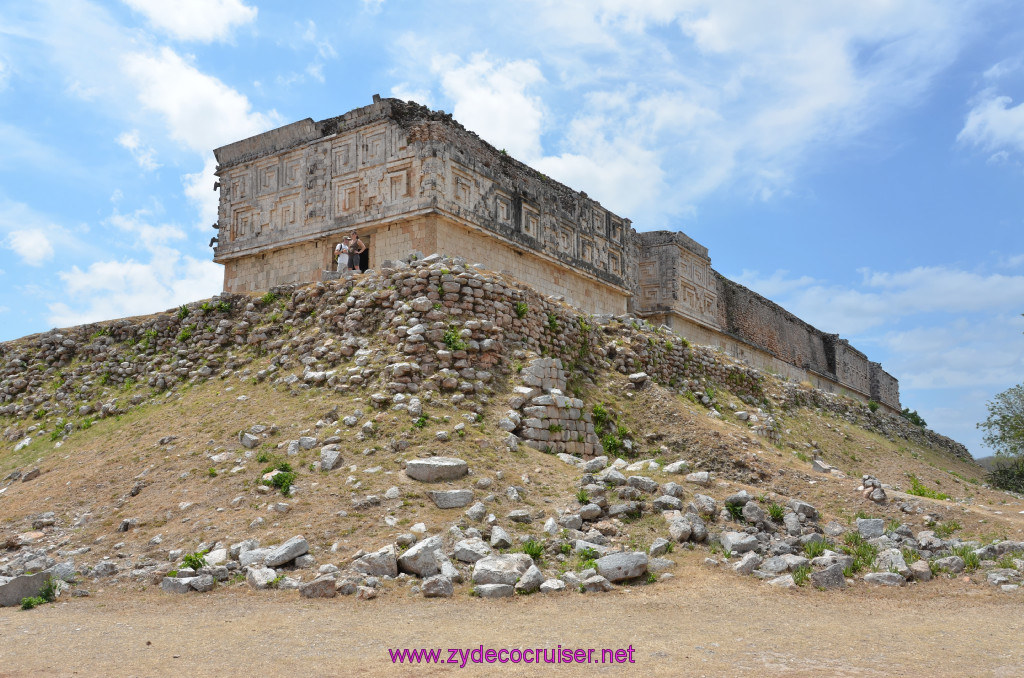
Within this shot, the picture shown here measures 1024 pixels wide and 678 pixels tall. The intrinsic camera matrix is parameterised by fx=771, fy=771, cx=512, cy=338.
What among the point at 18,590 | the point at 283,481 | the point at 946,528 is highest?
the point at 283,481

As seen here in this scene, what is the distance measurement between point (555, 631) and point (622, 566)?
146 cm

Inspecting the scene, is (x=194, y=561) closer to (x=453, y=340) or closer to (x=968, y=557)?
(x=453, y=340)

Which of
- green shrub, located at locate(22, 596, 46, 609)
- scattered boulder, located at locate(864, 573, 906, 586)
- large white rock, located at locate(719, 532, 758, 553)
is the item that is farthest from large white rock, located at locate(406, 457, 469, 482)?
scattered boulder, located at locate(864, 573, 906, 586)

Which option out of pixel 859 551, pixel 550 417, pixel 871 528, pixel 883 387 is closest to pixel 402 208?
pixel 550 417

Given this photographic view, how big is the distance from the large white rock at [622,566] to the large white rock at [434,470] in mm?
2076

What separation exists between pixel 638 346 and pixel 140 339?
9060mm

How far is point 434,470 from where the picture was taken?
8.22 m

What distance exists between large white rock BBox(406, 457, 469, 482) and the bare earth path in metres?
1.95

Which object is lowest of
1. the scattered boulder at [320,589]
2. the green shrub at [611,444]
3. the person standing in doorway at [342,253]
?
the scattered boulder at [320,589]

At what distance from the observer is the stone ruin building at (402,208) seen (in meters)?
15.7

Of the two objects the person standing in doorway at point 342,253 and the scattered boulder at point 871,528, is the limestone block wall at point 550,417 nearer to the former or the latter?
the scattered boulder at point 871,528

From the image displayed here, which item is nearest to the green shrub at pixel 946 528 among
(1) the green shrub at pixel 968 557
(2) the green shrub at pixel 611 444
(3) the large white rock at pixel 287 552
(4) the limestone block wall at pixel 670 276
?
(1) the green shrub at pixel 968 557

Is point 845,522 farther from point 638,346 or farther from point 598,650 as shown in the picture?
point 638,346

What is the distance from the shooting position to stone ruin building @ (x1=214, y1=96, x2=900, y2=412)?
51.4ft
